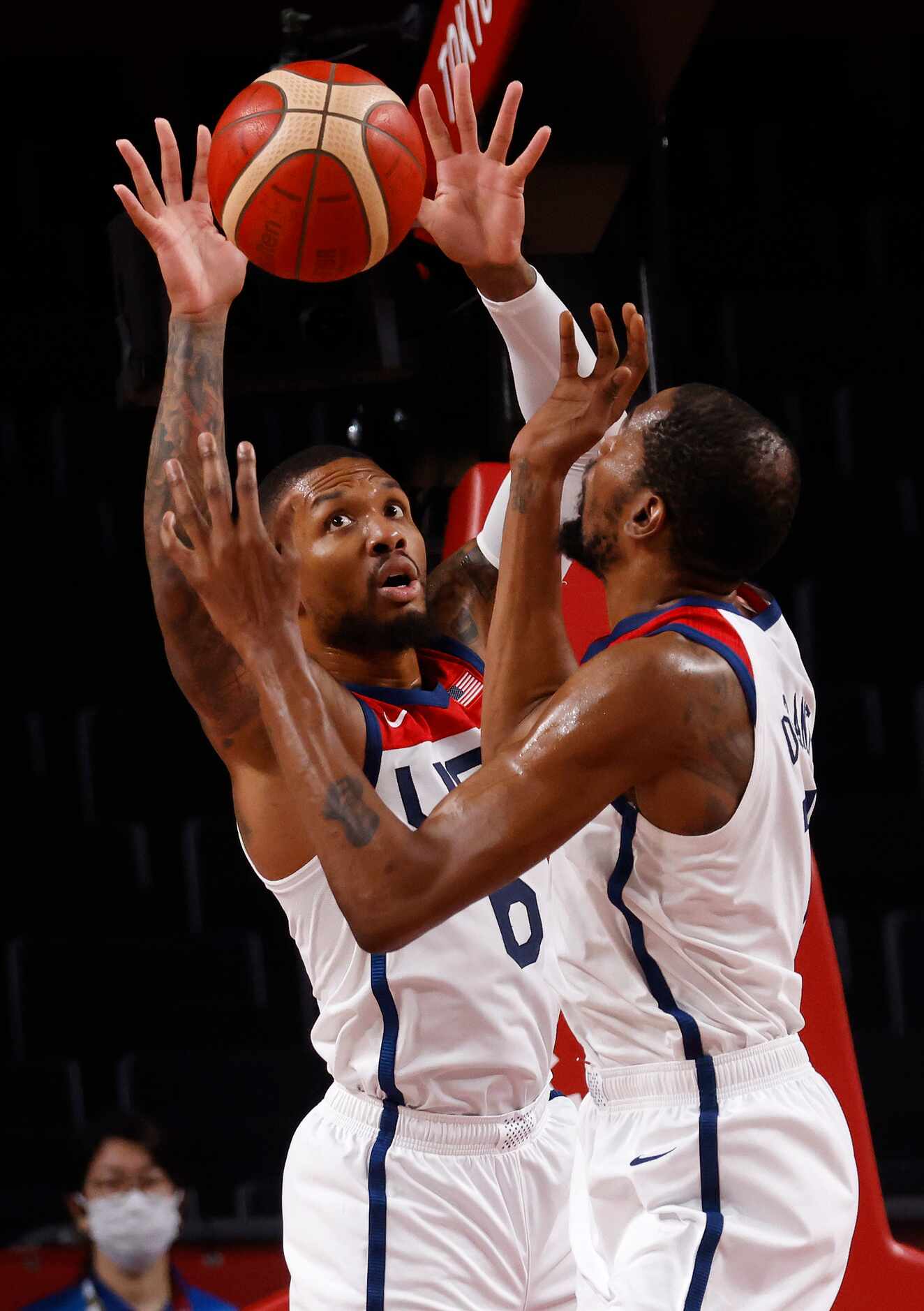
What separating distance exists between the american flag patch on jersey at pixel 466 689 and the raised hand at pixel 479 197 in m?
0.78

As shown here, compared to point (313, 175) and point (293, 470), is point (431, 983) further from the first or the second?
point (313, 175)

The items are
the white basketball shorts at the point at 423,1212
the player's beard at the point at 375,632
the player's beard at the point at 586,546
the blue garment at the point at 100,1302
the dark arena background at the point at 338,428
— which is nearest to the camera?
the player's beard at the point at 586,546

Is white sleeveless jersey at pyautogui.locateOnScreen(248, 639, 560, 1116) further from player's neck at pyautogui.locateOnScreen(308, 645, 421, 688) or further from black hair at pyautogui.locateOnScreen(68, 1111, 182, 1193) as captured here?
black hair at pyautogui.locateOnScreen(68, 1111, 182, 1193)

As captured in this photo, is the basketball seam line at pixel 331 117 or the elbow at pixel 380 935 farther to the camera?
the basketball seam line at pixel 331 117

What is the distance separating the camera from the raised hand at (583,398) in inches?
83.8

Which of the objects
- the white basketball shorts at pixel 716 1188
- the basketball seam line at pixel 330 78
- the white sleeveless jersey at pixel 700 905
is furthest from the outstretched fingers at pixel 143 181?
the white basketball shorts at pixel 716 1188

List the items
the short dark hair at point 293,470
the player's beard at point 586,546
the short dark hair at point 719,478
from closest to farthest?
the short dark hair at point 719,478 → the player's beard at point 586,546 → the short dark hair at point 293,470

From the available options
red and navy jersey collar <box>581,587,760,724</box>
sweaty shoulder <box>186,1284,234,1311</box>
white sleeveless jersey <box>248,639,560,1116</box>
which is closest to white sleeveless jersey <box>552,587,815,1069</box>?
red and navy jersey collar <box>581,587,760,724</box>

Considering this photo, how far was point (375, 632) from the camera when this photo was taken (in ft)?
9.16

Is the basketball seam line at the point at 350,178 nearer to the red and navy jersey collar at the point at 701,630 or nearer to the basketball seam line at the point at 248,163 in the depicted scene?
the basketball seam line at the point at 248,163

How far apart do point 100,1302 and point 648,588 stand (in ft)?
10.2

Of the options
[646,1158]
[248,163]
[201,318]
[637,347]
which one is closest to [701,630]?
[637,347]

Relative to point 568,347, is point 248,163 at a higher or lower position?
higher

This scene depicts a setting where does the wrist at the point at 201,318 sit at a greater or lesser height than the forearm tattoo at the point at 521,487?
greater
